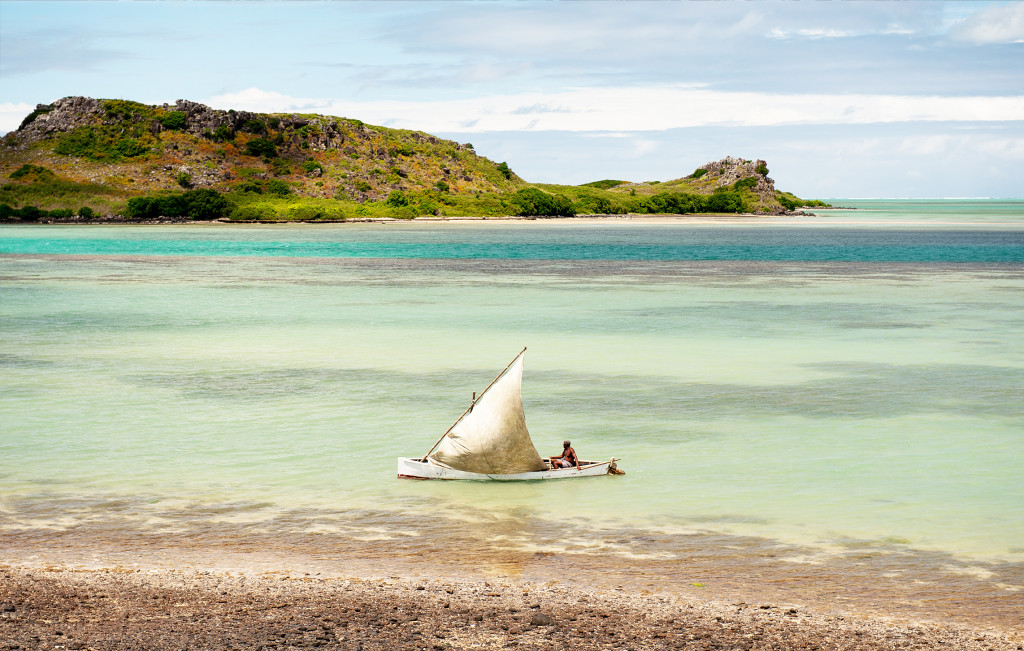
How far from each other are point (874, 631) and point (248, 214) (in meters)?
194

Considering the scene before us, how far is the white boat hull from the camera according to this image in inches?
640

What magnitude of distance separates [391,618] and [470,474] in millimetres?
6247

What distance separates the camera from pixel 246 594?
10.9 meters

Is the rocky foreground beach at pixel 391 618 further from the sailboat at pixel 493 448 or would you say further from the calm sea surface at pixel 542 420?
the sailboat at pixel 493 448

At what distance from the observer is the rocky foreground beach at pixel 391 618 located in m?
9.56

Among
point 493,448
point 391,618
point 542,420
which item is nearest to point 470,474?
point 493,448

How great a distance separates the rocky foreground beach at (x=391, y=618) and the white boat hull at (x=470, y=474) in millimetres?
4727

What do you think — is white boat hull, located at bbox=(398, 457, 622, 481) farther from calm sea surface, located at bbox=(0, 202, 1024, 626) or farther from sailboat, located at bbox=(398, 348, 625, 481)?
calm sea surface, located at bbox=(0, 202, 1024, 626)

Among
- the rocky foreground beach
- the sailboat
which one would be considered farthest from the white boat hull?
the rocky foreground beach

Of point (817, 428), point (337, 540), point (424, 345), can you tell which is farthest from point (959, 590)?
point (424, 345)

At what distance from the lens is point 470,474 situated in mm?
16375

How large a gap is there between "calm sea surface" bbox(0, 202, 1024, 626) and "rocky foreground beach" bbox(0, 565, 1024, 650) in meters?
1.71

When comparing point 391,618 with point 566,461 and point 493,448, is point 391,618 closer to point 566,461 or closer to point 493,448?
point 493,448

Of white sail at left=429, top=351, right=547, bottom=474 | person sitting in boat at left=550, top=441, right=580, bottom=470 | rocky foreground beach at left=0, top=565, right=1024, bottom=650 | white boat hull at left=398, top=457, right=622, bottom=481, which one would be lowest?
rocky foreground beach at left=0, top=565, right=1024, bottom=650
